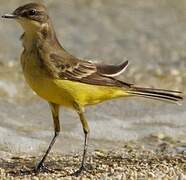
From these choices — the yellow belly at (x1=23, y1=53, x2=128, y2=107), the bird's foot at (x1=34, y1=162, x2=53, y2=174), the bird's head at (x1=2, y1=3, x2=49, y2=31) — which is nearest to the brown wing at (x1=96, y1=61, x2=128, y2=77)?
the yellow belly at (x1=23, y1=53, x2=128, y2=107)

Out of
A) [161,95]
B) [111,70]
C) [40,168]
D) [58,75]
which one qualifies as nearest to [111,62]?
[111,70]

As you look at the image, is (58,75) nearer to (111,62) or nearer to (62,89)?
(62,89)

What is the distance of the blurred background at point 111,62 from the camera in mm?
9141

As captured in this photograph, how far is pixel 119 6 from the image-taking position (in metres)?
17.0

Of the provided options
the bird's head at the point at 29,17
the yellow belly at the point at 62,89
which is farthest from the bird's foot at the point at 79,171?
the bird's head at the point at 29,17

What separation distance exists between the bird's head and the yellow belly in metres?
0.36

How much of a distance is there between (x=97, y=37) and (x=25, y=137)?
639cm

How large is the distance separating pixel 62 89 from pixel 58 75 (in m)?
0.13

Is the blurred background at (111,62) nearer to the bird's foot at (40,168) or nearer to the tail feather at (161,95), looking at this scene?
the bird's foot at (40,168)

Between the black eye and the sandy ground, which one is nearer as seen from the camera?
the sandy ground

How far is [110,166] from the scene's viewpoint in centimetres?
759

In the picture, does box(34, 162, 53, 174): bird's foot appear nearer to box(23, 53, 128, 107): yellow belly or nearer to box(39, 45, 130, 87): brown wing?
box(23, 53, 128, 107): yellow belly

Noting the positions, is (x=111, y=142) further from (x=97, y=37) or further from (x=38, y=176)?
(x=97, y=37)

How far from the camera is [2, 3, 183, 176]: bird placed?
23.8ft
